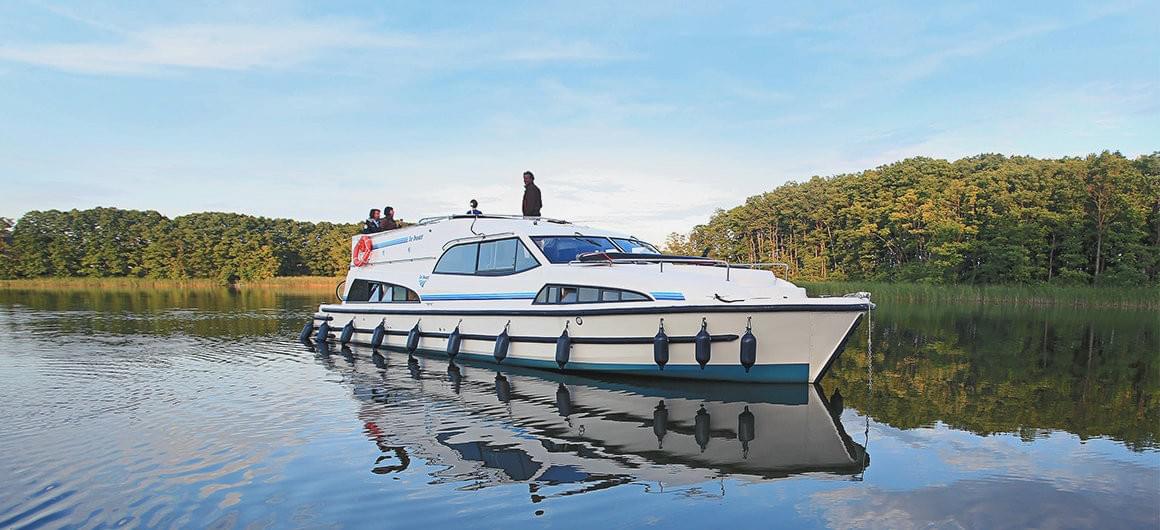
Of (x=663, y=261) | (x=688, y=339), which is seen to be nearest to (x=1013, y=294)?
(x=663, y=261)

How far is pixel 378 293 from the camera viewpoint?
617 inches

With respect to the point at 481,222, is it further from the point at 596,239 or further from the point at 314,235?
the point at 314,235

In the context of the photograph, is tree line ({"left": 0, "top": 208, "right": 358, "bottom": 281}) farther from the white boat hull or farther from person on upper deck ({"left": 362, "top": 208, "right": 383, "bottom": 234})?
the white boat hull

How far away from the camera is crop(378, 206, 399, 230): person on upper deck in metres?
17.0

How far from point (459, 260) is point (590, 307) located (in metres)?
3.93

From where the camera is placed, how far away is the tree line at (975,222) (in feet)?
139

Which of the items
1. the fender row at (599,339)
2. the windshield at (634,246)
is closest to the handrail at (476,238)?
the fender row at (599,339)

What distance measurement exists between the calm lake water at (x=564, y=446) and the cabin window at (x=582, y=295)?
1.22m

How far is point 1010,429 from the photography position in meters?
7.74

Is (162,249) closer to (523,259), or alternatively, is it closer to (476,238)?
(476,238)

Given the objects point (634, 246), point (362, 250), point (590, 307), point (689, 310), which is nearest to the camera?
point (689, 310)

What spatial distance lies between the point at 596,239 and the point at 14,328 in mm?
17228

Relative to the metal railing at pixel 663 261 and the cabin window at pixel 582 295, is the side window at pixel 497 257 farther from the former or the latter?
the metal railing at pixel 663 261

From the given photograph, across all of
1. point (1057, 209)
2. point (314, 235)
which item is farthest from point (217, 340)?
→ point (314, 235)
